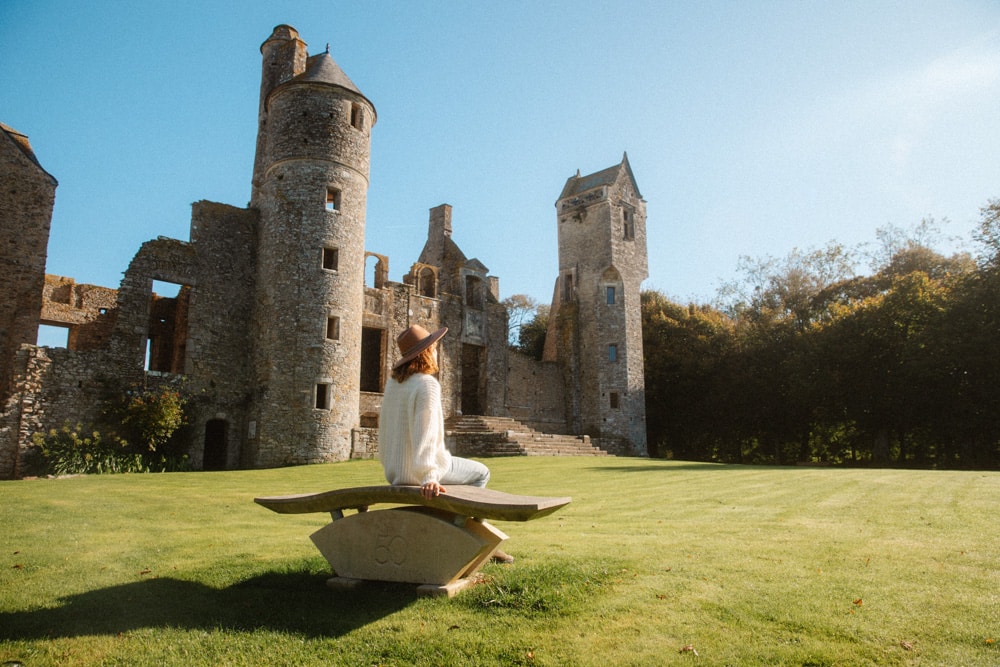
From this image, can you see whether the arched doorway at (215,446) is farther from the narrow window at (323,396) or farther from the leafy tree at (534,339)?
the leafy tree at (534,339)

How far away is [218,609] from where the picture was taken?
189 inches

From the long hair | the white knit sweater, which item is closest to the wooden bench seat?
the white knit sweater

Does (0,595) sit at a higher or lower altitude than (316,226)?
lower

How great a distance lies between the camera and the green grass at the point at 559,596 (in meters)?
4.00

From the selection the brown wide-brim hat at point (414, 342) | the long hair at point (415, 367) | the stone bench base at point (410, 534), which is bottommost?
the stone bench base at point (410, 534)

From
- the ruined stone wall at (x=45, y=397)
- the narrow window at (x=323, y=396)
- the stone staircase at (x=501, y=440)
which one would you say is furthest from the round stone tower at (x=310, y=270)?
the ruined stone wall at (x=45, y=397)

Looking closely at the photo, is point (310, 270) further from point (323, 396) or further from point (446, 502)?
point (446, 502)

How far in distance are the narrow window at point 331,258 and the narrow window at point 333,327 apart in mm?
1824

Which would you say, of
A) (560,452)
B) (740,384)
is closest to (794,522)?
(560,452)

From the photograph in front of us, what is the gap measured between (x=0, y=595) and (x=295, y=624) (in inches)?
96.5

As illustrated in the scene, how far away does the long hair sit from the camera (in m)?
5.31

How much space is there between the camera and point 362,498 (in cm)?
491

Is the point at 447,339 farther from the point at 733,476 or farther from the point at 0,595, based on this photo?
the point at 0,595

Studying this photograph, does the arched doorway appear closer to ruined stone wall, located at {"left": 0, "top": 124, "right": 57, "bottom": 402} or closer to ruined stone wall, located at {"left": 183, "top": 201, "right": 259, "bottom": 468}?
ruined stone wall, located at {"left": 183, "top": 201, "right": 259, "bottom": 468}
